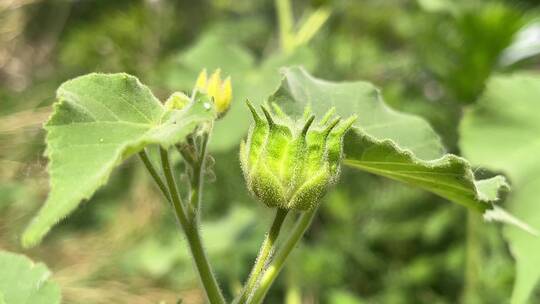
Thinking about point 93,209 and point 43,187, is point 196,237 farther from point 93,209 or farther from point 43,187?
point 93,209

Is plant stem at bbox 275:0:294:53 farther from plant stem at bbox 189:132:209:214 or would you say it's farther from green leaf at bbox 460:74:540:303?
plant stem at bbox 189:132:209:214

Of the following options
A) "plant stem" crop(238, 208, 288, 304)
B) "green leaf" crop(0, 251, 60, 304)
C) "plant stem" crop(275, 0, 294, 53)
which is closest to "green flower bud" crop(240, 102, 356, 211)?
"plant stem" crop(238, 208, 288, 304)

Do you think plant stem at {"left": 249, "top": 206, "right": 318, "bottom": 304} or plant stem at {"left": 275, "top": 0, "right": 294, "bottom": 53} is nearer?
plant stem at {"left": 249, "top": 206, "right": 318, "bottom": 304}

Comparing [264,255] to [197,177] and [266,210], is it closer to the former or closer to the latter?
[197,177]

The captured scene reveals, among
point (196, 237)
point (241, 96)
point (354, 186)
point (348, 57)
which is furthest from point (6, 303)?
point (348, 57)

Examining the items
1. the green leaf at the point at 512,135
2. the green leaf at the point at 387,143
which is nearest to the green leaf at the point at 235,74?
the green leaf at the point at 512,135

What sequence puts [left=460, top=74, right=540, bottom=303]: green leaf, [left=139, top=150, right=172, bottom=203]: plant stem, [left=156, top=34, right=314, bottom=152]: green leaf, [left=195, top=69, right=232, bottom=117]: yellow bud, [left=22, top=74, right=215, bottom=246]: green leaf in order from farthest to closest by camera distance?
1. [left=156, top=34, right=314, bottom=152]: green leaf
2. [left=460, top=74, right=540, bottom=303]: green leaf
3. [left=195, top=69, right=232, bottom=117]: yellow bud
4. [left=139, top=150, right=172, bottom=203]: plant stem
5. [left=22, top=74, right=215, bottom=246]: green leaf
